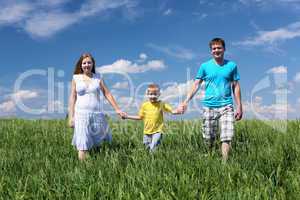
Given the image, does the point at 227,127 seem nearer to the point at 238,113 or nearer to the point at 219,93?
the point at 238,113

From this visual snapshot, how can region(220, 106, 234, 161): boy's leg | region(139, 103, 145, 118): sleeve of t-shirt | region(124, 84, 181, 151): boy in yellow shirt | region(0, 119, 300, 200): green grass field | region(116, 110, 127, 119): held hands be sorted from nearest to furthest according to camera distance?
region(0, 119, 300, 200): green grass field → region(220, 106, 234, 161): boy's leg → region(116, 110, 127, 119): held hands → region(124, 84, 181, 151): boy in yellow shirt → region(139, 103, 145, 118): sleeve of t-shirt

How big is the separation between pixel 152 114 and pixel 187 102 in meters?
0.85

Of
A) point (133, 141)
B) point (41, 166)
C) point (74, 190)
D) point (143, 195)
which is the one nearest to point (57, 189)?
point (74, 190)

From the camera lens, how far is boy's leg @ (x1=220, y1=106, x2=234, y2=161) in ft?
23.6

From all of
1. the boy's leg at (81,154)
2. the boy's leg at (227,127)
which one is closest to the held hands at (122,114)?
the boy's leg at (81,154)

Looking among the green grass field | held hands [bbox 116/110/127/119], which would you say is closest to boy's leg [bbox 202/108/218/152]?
the green grass field

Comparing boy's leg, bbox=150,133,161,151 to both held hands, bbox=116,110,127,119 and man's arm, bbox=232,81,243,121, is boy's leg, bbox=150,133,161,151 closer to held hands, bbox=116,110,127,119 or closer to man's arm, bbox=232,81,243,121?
held hands, bbox=116,110,127,119

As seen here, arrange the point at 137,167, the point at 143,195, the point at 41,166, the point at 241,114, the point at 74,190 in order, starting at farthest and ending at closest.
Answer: the point at 241,114 → the point at 41,166 → the point at 137,167 → the point at 74,190 → the point at 143,195

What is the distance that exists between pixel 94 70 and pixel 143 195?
3.97m

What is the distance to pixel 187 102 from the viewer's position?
7562 millimetres

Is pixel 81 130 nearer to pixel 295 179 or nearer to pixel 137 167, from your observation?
pixel 137 167

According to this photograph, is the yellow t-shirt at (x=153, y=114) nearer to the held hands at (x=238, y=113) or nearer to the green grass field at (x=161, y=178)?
the held hands at (x=238, y=113)

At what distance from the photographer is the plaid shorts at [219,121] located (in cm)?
721

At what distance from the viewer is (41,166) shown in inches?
244
